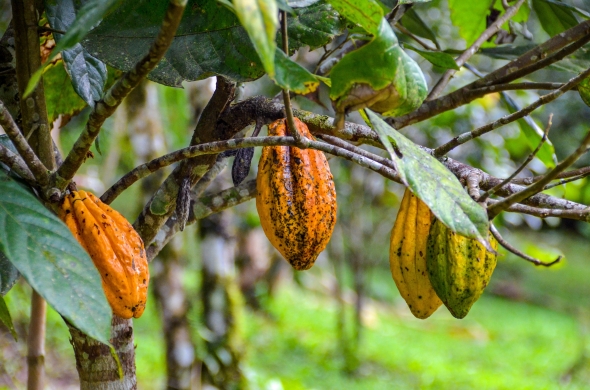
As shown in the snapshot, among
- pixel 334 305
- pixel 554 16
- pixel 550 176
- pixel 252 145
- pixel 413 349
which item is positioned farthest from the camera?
pixel 334 305

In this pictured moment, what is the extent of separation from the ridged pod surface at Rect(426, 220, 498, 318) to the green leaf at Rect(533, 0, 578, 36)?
66 centimetres

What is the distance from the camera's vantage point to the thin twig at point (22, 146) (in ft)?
1.93

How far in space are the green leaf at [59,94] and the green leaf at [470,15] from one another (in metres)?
0.85

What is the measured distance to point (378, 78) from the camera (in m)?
0.50

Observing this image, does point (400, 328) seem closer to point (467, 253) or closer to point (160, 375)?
point (160, 375)

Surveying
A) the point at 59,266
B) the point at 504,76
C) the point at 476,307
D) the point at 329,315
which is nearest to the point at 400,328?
the point at 329,315

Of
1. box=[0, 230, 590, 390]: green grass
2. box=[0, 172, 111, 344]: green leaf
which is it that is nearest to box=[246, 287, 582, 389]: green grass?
box=[0, 230, 590, 390]: green grass

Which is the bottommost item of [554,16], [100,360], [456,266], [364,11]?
[100,360]

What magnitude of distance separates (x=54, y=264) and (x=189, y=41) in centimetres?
34

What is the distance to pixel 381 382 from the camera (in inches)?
151

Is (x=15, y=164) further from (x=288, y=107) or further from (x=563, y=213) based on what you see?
(x=563, y=213)

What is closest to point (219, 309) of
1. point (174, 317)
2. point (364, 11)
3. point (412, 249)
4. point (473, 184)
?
point (174, 317)

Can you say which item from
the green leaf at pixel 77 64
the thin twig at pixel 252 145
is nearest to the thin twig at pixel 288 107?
the thin twig at pixel 252 145

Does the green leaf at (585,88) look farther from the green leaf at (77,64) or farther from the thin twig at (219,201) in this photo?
the green leaf at (77,64)
